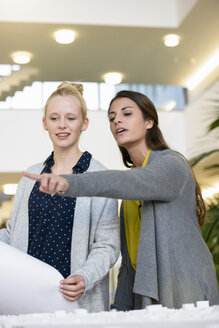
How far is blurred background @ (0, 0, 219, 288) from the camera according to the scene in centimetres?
625

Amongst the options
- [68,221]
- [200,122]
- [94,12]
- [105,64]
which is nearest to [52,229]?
[68,221]

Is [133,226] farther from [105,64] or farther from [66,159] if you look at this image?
[105,64]

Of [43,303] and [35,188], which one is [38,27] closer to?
[35,188]

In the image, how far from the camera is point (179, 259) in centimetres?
168

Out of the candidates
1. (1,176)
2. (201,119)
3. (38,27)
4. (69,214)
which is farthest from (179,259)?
(1,176)

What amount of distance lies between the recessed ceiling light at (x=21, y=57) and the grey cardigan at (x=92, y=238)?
5110 mm

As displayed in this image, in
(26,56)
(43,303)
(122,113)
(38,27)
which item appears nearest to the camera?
(43,303)

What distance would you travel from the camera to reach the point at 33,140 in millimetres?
7285

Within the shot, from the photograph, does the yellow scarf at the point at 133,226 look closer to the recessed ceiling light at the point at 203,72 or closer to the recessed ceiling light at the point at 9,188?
the recessed ceiling light at the point at 203,72

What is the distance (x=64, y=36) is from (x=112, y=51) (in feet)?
2.13

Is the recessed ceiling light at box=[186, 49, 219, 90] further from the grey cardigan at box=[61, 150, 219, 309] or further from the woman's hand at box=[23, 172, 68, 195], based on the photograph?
the woman's hand at box=[23, 172, 68, 195]

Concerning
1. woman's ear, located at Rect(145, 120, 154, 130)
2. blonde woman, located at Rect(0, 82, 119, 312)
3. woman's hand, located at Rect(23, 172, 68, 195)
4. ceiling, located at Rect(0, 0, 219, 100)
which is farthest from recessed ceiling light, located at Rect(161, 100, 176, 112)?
woman's hand, located at Rect(23, 172, 68, 195)

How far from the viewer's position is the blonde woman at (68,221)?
167 centimetres

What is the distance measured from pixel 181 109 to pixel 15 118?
89.0 inches
